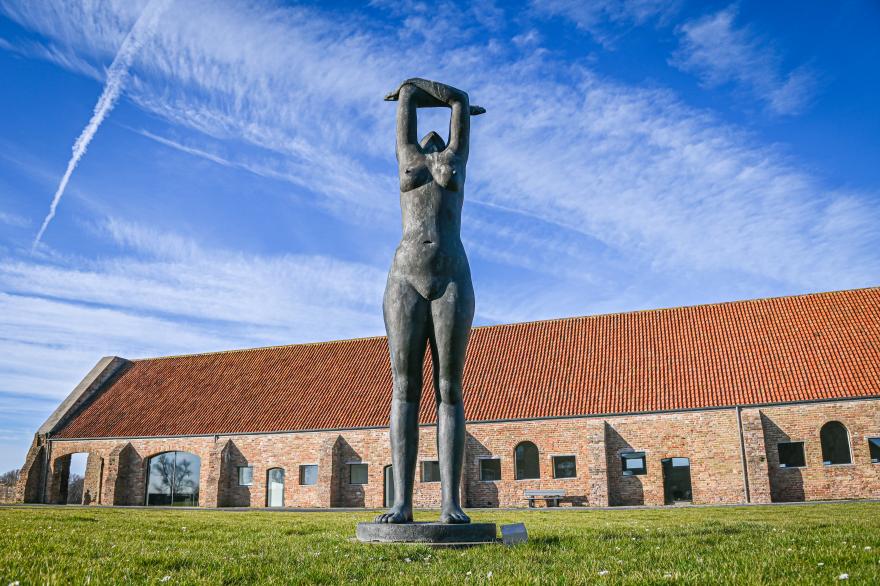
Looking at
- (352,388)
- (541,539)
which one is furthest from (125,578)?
(352,388)

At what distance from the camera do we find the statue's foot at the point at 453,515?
645cm

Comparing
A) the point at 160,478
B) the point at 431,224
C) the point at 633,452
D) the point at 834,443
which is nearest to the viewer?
the point at 431,224

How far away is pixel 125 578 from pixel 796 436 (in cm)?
2365

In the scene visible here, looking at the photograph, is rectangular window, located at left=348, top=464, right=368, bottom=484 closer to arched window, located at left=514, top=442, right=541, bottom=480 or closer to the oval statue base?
arched window, located at left=514, top=442, right=541, bottom=480

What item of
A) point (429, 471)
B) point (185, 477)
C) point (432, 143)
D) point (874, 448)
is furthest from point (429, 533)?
point (185, 477)

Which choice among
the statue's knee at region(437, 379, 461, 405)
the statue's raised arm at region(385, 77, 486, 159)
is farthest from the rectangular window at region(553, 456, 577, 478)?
the statue's raised arm at region(385, 77, 486, 159)

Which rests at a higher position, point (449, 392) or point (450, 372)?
point (450, 372)

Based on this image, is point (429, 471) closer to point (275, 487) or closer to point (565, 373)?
point (565, 373)

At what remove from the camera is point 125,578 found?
13.9ft

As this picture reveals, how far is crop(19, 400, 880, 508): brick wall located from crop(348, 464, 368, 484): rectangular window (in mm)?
165

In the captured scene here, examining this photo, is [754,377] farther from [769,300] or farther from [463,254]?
[463,254]

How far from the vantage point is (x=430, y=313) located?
688 cm

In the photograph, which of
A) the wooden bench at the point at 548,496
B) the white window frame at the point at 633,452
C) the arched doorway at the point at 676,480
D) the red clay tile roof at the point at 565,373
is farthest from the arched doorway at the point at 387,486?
the arched doorway at the point at 676,480

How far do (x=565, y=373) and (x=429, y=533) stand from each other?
892 inches
